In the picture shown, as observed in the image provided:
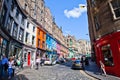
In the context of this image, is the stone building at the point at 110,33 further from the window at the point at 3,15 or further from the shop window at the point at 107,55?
the window at the point at 3,15

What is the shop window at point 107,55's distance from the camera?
14003mm

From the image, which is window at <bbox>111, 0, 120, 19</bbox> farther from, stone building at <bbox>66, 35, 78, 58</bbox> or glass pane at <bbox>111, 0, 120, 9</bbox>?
stone building at <bbox>66, 35, 78, 58</bbox>

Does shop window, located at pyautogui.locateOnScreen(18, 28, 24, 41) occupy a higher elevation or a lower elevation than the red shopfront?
higher

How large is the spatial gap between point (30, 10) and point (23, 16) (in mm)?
4747

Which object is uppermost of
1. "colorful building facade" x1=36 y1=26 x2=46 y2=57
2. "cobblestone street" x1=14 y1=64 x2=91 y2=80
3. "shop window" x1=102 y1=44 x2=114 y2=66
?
"colorful building facade" x1=36 y1=26 x2=46 y2=57

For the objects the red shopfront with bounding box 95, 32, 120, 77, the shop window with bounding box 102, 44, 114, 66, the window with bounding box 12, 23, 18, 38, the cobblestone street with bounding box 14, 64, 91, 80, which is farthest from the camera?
the window with bounding box 12, 23, 18, 38

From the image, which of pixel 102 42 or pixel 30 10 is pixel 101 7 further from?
pixel 30 10

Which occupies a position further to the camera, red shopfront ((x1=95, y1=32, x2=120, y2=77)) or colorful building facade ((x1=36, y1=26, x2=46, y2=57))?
colorful building facade ((x1=36, y1=26, x2=46, y2=57))

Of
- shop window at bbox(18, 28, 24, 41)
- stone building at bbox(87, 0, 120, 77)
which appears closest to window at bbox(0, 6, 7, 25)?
shop window at bbox(18, 28, 24, 41)

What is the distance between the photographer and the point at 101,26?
15.8 metres

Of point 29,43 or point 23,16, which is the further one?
point 29,43

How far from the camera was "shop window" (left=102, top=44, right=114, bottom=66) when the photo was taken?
14.0m

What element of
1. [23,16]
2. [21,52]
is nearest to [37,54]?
[21,52]

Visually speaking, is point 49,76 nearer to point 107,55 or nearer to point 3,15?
point 107,55
